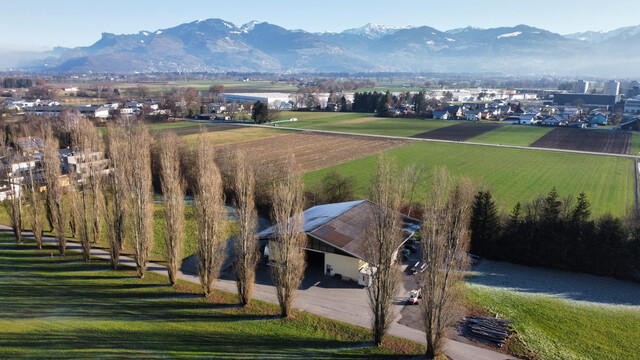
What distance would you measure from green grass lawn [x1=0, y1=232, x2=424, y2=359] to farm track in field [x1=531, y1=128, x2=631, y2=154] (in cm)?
6504

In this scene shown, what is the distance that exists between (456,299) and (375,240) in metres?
4.36

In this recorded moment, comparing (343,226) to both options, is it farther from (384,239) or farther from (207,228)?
(384,239)

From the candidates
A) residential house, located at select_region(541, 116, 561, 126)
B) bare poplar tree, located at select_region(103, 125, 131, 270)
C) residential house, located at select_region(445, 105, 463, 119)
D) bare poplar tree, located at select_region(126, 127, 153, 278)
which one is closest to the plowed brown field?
bare poplar tree, located at select_region(103, 125, 131, 270)

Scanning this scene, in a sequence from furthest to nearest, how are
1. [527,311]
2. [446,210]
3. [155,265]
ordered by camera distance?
[155,265] < [527,311] < [446,210]

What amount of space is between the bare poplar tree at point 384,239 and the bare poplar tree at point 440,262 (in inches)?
53.9

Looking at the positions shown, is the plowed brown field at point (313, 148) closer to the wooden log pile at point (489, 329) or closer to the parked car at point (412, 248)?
the parked car at point (412, 248)

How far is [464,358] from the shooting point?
58.0ft

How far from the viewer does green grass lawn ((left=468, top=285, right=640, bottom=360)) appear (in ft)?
60.8

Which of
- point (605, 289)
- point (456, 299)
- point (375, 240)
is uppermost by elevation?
point (375, 240)

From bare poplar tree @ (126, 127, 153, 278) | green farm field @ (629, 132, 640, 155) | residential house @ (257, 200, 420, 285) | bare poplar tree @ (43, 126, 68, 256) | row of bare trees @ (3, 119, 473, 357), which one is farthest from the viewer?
green farm field @ (629, 132, 640, 155)

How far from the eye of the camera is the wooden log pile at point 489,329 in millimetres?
19000

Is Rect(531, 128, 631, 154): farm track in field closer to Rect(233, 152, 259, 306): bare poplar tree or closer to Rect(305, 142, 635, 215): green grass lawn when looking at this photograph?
Rect(305, 142, 635, 215): green grass lawn

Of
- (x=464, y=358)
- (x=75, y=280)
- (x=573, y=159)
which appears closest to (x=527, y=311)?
(x=464, y=358)

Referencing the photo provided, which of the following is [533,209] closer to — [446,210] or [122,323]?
[446,210]
